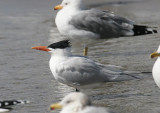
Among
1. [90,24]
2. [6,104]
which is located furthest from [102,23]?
[6,104]

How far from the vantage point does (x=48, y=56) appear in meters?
9.61

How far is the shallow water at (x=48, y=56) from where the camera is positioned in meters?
6.95

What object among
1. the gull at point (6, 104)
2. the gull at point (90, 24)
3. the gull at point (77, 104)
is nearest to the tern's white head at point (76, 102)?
the gull at point (77, 104)

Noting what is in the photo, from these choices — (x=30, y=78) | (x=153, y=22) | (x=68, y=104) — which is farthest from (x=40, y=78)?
(x=153, y=22)

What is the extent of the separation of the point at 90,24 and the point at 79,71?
2579mm

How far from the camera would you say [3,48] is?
10.2m

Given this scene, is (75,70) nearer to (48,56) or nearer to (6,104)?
(6,104)

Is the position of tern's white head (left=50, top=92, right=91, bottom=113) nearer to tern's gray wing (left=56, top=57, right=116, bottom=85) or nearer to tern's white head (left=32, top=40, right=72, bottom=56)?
tern's gray wing (left=56, top=57, right=116, bottom=85)

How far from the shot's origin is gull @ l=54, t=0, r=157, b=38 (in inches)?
376

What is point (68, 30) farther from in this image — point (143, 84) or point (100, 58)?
point (143, 84)

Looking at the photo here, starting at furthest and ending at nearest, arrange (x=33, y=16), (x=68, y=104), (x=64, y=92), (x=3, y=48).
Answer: (x=33, y=16) → (x=3, y=48) → (x=64, y=92) → (x=68, y=104)

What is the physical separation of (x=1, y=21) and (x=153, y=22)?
12.1ft

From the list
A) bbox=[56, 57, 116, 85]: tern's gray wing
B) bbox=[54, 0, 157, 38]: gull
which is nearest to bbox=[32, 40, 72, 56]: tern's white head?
bbox=[56, 57, 116, 85]: tern's gray wing

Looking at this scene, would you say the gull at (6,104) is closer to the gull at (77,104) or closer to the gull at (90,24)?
the gull at (77,104)
